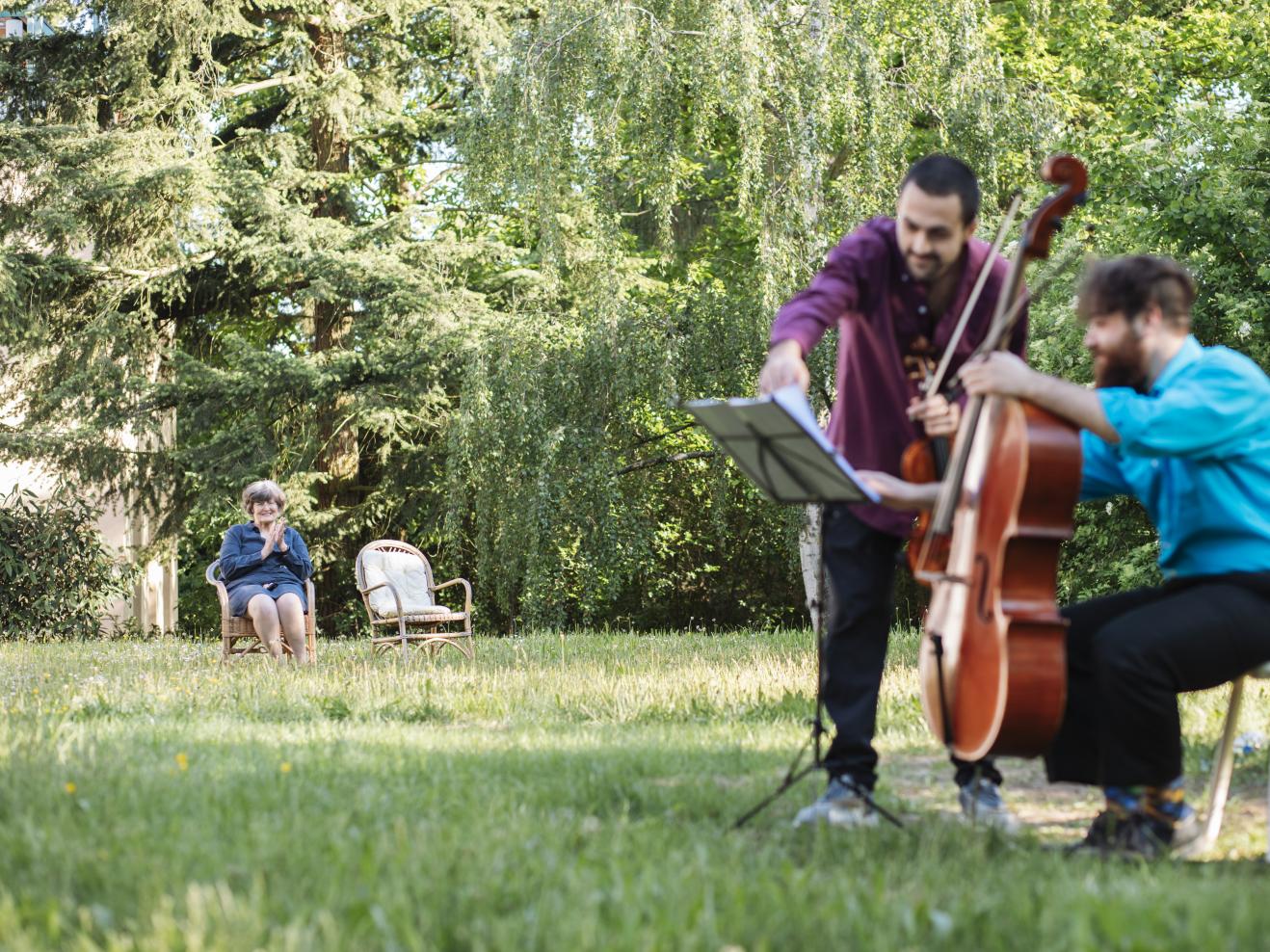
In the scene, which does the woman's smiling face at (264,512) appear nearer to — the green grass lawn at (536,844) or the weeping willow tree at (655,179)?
the weeping willow tree at (655,179)

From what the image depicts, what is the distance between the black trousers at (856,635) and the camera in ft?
12.7

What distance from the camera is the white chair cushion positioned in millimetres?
10789

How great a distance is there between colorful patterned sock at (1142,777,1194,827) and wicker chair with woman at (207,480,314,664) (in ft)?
22.2

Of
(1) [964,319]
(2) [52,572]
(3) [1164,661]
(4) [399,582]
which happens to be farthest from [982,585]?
(2) [52,572]

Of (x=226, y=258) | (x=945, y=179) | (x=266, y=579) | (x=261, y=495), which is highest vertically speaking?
(x=226, y=258)

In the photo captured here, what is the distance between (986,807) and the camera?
3.92 m

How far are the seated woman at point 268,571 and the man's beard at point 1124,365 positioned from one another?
676 cm

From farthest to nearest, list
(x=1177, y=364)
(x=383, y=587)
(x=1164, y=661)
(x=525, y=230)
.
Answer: (x=525, y=230), (x=383, y=587), (x=1177, y=364), (x=1164, y=661)

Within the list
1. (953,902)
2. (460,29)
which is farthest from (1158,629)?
(460,29)

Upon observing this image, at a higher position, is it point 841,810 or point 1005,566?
point 1005,566

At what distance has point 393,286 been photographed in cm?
1566

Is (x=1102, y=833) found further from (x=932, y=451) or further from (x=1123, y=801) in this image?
(x=932, y=451)

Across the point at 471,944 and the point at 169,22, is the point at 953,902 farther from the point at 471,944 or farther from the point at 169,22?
the point at 169,22

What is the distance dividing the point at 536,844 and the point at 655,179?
8.68 meters
